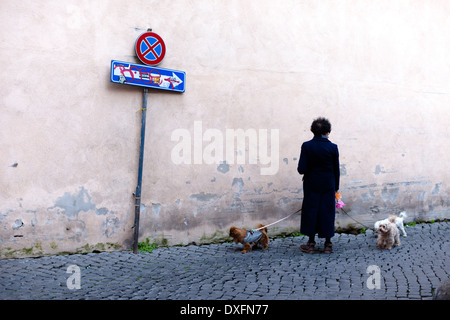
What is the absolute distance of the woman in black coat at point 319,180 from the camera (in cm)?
599

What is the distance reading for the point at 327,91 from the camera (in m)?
7.32

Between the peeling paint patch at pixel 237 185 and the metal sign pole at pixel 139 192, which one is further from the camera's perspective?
the peeling paint patch at pixel 237 185

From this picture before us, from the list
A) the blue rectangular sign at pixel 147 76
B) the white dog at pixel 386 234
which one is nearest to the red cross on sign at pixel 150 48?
the blue rectangular sign at pixel 147 76

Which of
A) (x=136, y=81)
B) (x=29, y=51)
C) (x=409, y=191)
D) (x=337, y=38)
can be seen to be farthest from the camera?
(x=409, y=191)

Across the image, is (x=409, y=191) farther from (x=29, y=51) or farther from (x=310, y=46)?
(x=29, y=51)

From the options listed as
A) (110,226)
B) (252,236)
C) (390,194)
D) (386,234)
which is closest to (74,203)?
(110,226)

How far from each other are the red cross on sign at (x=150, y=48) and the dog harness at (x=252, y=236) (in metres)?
2.71

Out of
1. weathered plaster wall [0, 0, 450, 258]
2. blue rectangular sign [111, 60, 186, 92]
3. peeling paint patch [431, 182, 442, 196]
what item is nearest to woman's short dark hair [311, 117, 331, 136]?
weathered plaster wall [0, 0, 450, 258]

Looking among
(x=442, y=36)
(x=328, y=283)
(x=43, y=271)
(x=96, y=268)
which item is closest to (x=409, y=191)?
(x=442, y=36)

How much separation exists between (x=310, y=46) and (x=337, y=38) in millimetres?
598

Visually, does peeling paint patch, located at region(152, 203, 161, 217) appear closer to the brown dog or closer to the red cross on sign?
the brown dog

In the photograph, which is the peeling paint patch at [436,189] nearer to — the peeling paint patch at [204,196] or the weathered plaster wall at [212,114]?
the weathered plaster wall at [212,114]

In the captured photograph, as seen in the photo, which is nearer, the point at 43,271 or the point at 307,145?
the point at 43,271

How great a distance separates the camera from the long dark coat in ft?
19.6
